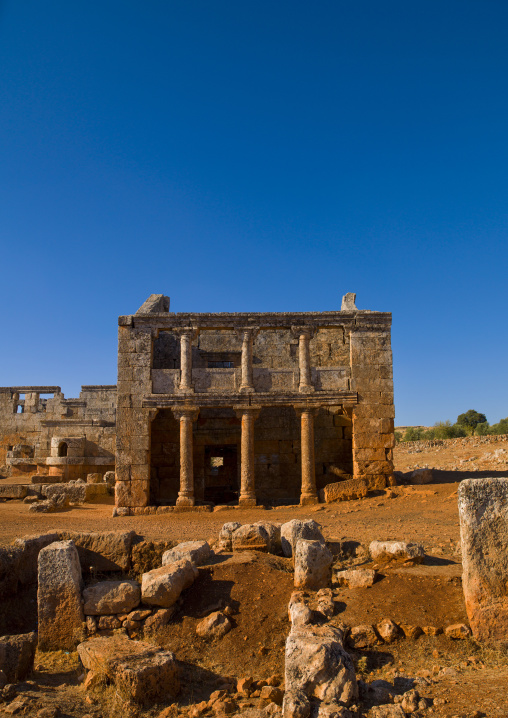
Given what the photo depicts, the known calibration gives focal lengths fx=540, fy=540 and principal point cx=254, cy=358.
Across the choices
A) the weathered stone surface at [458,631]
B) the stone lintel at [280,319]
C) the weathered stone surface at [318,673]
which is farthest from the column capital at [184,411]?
the weathered stone surface at [318,673]

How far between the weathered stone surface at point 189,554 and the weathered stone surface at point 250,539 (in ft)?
1.73

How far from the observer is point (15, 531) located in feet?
39.3

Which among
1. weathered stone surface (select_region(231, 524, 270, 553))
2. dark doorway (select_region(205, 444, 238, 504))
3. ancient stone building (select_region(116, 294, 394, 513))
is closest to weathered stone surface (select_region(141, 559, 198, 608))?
weathered stone surface (select_region(231, 524, 270, 553))

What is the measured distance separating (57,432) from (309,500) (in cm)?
1382

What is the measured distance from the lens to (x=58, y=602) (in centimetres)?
716

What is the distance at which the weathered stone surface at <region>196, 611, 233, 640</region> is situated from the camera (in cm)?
675

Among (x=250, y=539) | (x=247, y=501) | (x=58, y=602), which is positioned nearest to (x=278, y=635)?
(x=250, y=539)

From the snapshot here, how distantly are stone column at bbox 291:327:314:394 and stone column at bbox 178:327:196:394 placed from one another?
310cm

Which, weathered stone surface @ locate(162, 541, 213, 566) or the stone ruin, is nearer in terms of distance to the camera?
weathered stone surface @ locate(162, 541, 213, 566)

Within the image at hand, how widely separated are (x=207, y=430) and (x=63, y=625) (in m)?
11.6

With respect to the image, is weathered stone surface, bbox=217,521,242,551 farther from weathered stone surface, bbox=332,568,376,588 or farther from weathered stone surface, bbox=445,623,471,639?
weathered stone surface, bbox=445,623,471,639

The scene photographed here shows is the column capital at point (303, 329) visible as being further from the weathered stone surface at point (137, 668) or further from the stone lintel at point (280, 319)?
the weathered stone surface at point (137, 668)

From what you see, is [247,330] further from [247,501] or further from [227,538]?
[227,538]

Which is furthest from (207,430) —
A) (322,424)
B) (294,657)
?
(294,657)
